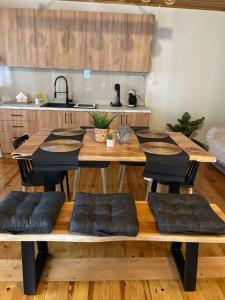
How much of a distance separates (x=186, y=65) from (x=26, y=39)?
2624 mm

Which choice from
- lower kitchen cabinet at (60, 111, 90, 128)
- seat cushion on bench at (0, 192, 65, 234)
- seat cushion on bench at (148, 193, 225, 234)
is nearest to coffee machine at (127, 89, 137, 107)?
lower kitchen cabinet at (60, 111, 90, 128)

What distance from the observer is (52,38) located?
3496 mm

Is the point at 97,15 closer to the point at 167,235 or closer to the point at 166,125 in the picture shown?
the point at 166,125

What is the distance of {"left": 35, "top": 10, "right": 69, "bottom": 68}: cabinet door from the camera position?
342cm

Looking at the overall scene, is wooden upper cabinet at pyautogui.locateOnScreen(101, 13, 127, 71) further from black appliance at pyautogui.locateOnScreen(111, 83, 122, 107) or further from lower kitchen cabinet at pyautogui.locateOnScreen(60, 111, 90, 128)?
lower kitchen cabinet at pyautogui.locateOnScreen(60, 111, 90, 128)

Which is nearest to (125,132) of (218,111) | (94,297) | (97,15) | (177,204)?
(177,204)

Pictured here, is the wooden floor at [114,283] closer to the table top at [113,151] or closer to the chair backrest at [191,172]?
the chair backrest at [191,172]

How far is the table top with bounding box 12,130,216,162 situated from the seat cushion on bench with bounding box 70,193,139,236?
283 mm

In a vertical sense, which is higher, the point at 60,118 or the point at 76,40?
the point at 76,40

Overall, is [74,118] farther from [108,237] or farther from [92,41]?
[108,237]

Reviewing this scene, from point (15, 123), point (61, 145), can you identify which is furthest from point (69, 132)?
point (15, 123)

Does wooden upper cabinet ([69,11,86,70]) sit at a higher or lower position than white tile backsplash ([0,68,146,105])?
higher

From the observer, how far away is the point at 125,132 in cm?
204

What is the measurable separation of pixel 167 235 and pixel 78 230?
0.51 metres
